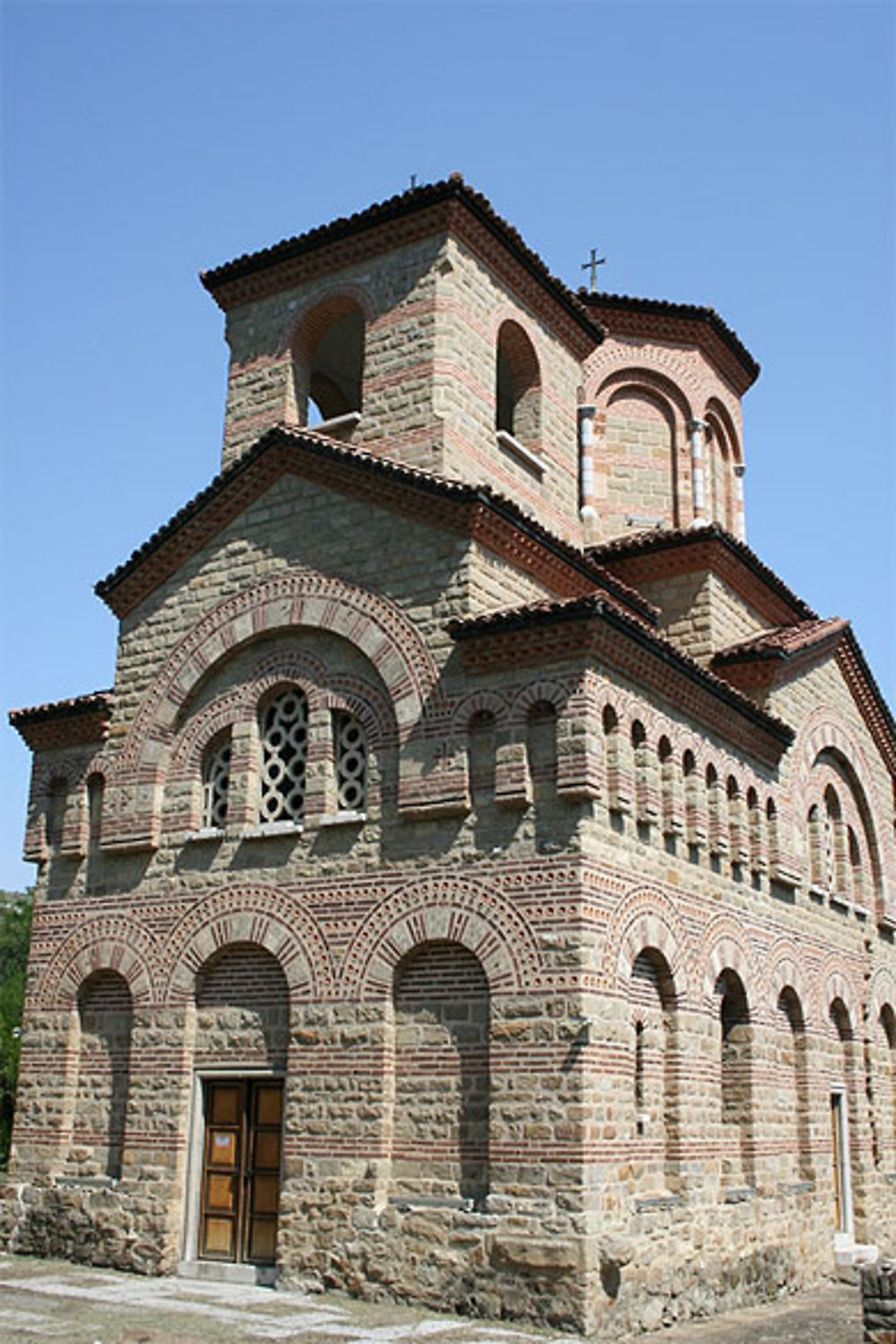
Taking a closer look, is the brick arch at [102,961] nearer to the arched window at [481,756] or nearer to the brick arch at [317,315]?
the arched window at [481,756]

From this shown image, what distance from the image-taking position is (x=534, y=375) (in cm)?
1588

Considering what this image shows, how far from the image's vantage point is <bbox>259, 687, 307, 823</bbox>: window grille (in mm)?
13242

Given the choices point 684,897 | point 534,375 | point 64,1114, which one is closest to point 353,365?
point 534,375

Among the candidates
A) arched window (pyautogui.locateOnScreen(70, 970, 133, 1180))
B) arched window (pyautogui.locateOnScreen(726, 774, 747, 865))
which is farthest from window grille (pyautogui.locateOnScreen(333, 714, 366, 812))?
arched window (pyautogui.locateOnScreen(726, 774, 747, 865))

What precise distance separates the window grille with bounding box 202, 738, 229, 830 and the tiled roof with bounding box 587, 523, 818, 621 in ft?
A: 18.0

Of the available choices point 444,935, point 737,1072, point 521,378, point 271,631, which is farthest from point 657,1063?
point 521,378

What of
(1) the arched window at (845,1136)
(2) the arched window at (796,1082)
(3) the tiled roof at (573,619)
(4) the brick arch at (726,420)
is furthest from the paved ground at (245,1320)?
(4) the brick arch at (726,420)

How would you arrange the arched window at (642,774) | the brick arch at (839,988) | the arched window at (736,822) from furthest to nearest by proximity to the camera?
1. the brick arch at (839,988)
2. the arched window at (736,822)
3. the arched window at (642,774)

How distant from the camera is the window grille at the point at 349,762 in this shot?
12633mm

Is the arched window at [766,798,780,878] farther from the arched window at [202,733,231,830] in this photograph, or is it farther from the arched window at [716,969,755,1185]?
the arched window at [202,733,231,830]

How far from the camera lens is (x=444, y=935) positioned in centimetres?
1144

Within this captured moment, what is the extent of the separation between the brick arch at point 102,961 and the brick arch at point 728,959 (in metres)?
5.47

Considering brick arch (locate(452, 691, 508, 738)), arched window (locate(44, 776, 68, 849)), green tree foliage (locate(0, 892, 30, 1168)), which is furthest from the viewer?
green tree foliage (locate(0, 892, 30, 1168))

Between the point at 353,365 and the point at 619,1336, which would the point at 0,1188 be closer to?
the point at 619,1336
